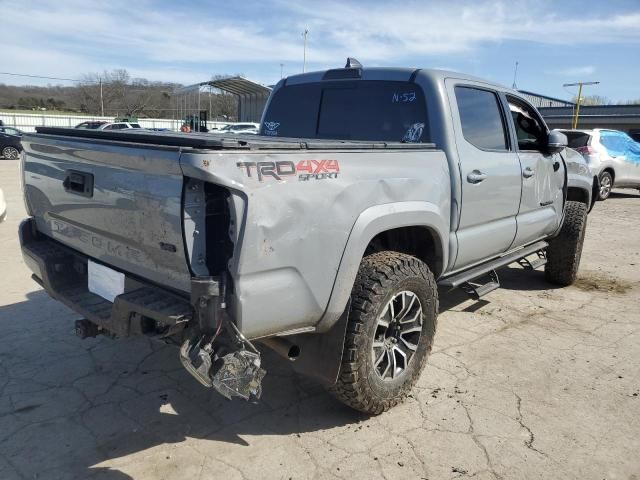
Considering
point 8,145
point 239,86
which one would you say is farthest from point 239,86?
point 8,145

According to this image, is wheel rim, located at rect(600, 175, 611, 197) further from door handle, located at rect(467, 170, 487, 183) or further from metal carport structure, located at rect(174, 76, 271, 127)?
metal carport structure, located at rect(174, 76, 271, 127)

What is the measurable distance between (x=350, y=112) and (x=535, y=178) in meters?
1.78

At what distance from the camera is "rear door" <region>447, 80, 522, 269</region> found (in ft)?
11.9

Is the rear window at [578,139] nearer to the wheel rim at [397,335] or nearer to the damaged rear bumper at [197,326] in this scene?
the wheel rim at [397,335]

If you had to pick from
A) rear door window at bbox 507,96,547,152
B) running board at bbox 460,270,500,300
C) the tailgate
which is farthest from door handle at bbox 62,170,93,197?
rear door window at bbox 507,96,547,152

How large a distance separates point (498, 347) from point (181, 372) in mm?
2401

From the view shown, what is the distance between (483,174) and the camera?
3742mm

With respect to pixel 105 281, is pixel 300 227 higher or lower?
higher

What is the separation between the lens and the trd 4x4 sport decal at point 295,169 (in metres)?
2.19

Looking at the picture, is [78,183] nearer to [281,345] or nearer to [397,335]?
[281,345]

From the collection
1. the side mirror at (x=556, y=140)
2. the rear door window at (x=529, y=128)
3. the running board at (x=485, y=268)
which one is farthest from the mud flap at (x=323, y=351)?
the rear door window at (x=529, y=128)

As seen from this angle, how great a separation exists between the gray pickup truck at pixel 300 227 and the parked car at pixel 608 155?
9.54 metres

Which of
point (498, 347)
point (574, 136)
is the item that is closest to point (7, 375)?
point (498, 347)

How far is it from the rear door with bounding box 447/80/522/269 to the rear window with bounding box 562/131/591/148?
9516 millimetres
